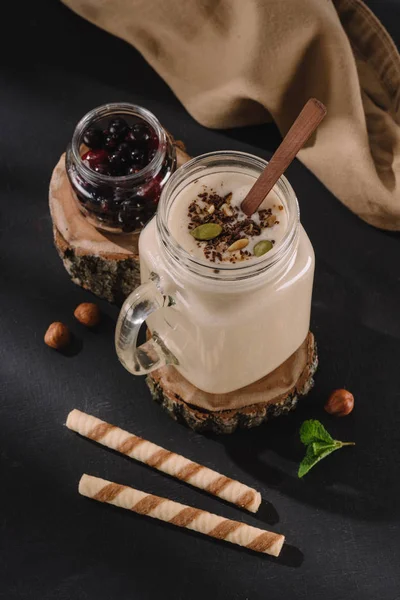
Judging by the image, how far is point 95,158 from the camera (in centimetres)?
205

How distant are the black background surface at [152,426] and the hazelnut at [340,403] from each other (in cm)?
3

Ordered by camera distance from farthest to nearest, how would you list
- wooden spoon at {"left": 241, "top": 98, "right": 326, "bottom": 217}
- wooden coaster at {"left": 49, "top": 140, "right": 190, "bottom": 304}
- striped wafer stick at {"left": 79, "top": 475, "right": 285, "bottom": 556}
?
wooden coaster at {"left": 49, "top": 140, "right": 190, "bottom": 304}
striped wafer stick at {"left": 79, "top": 475, "right": 285, "bottom": 556}
wooden spoon at {"left": 241, "top": 98, "right": 326, "bottom": 217}

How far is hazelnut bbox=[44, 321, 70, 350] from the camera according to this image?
218cm

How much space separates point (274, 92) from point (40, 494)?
1096 millimetres

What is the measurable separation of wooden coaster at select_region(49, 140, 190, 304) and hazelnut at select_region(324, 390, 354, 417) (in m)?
0.52

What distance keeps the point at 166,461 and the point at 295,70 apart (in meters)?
0.98

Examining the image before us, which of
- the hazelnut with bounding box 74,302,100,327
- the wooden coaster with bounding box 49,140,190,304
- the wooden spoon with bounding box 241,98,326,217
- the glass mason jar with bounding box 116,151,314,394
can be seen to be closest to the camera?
the wooden spoon with bounding box 241,98,326,217

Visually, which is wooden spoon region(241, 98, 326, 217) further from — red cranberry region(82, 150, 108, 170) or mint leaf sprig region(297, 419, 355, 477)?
mint leaf sprig region(297, 419, 355, 477)

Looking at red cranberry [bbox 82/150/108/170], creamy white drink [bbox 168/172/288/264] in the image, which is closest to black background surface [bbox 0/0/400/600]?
red cranberry [bbox 82/150/108/170]

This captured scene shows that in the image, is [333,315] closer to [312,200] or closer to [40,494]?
[312,200]

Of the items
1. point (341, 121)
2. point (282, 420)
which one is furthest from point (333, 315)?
point (341, 121)

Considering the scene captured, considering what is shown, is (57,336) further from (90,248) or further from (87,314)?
(90,248)

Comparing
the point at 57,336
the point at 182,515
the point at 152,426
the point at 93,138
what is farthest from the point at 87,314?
the point at 182,515

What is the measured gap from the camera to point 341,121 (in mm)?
2244
